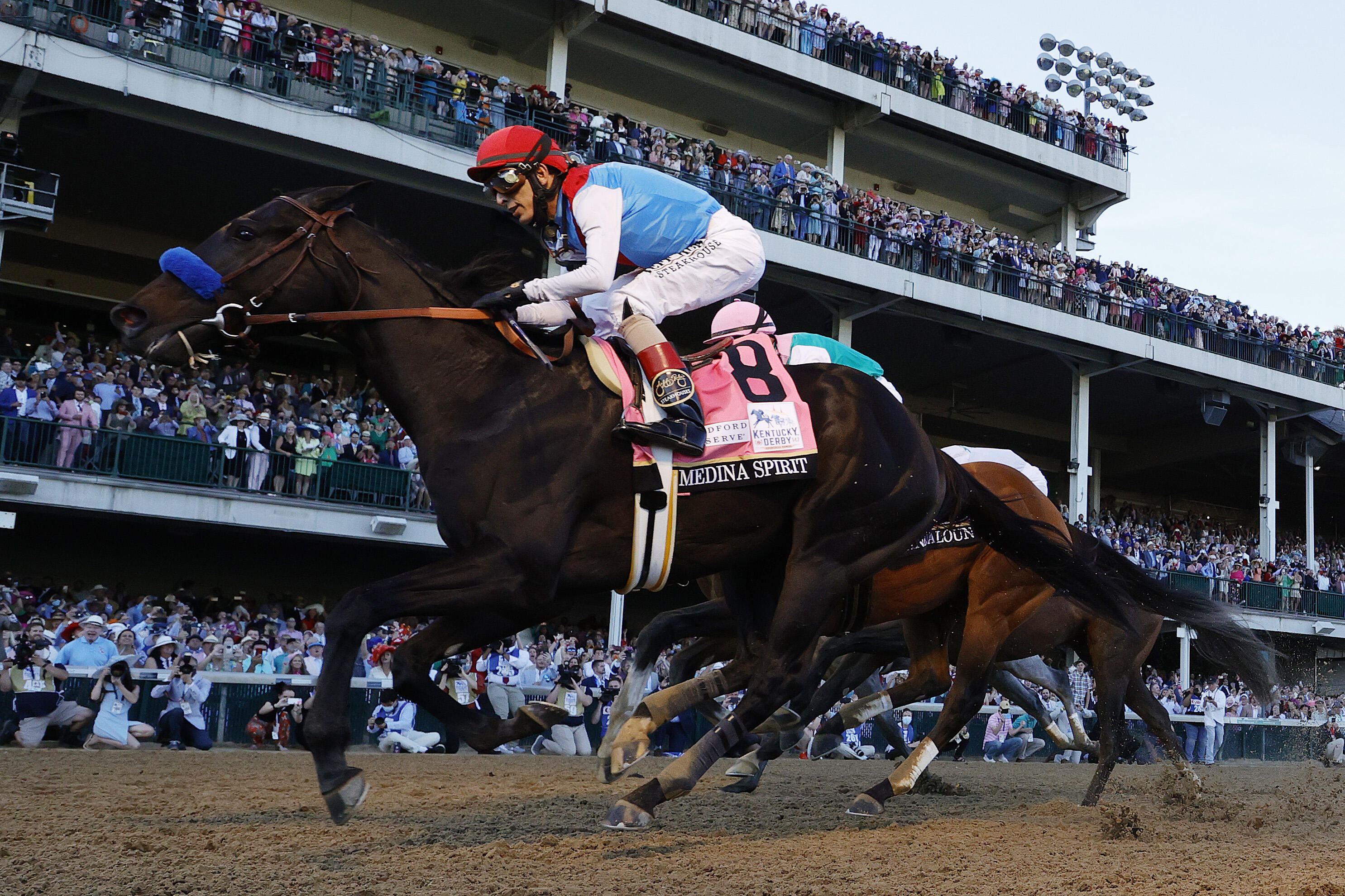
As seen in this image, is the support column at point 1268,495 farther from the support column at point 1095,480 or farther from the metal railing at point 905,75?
the metal railing at point 905,75

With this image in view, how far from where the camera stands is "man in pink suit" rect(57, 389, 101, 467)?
544 inches

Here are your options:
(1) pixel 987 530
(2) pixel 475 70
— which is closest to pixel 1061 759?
(1) pixel 987 530

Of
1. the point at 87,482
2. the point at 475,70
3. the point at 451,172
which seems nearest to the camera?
the point at 87,482

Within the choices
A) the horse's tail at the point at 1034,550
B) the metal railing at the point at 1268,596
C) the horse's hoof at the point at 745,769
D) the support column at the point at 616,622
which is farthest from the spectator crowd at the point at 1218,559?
the horse's tail at the point at 1034,550

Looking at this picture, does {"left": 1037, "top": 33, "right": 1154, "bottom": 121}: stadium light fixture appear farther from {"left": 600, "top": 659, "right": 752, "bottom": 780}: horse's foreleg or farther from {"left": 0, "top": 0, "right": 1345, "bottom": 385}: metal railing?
{"left": 600, "top": 659, "right": 752, "bottom": 780}: horse's foreleg

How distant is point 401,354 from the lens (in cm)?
482

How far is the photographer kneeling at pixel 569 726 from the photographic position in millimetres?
13297

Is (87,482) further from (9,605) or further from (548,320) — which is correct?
(548,320)

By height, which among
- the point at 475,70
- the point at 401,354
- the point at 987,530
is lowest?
the point at 987,530

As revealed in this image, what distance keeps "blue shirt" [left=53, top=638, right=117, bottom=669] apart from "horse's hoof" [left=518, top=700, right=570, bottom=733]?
769cm

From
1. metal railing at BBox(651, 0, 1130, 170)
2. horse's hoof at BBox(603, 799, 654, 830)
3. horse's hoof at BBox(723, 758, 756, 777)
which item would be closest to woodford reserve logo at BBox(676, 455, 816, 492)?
horse's hoof at BBox(603, 799, 654, 830)

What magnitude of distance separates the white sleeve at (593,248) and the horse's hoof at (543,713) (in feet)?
5.29

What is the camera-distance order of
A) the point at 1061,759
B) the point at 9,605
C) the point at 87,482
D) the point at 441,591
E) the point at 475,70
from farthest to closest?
the point at 475,70 < the point at 1061,759 < the point at 87,482 < the point at 9,605 < the point at 441,591

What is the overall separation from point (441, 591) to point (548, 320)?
1.23 metres
